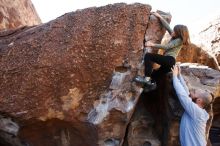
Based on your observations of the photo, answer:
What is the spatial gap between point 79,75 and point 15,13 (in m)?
4.21

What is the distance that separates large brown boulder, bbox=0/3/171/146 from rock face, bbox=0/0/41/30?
2.96 metres

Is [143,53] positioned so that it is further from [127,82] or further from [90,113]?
[90,113]

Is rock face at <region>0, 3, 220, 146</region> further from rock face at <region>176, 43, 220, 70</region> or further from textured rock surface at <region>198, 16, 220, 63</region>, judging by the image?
textured rock surface at <region>198, 16, 220, 63</region>

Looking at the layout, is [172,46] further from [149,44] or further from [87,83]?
[87,83]

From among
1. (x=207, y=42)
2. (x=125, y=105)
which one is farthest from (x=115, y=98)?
(x=207, y=42)

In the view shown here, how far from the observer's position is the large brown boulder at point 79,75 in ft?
17.9

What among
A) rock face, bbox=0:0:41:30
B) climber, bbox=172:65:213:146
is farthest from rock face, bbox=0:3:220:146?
rock face, bbox=0:0:41:30

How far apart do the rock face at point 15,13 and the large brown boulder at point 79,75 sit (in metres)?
2.96

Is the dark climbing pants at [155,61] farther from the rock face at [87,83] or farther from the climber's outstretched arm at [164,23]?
the climber's outstretched arm at [164,23]

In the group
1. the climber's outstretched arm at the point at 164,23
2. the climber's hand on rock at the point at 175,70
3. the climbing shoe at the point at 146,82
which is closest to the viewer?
the climber's hand on rock at the point at 175,70

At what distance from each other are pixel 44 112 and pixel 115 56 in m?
1.28

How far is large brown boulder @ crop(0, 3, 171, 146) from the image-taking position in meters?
5.45

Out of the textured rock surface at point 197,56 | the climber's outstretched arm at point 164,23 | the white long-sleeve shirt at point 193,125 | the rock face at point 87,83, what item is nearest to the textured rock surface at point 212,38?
the textured rock surface at point 197,56

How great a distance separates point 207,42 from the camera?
9.46 metres
